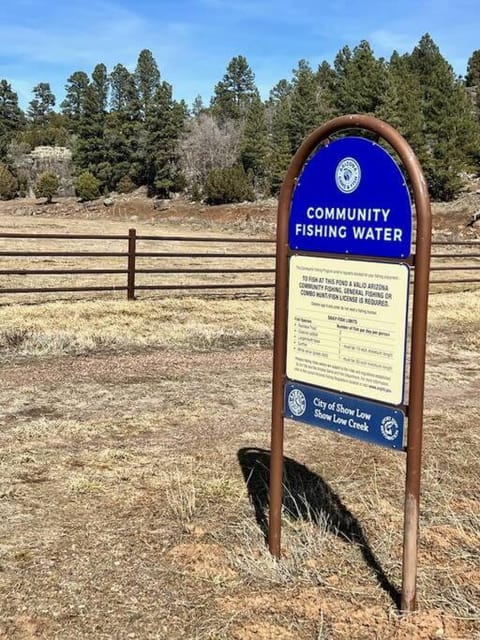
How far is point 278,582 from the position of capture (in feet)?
10.5

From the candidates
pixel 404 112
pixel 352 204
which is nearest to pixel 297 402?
pixel 352 204

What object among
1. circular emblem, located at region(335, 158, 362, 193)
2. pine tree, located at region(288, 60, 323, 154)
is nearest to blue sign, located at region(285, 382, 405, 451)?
circular emblem, located at region(335, 158, 362, 193)

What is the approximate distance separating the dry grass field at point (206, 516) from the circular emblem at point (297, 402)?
2.27 ft

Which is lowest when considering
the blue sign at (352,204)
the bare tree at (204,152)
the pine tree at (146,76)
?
the blue sign at (352,204)

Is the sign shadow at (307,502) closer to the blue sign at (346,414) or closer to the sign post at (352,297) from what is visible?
the sign post at (352,297)

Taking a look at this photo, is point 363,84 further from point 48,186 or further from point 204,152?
point 48,186

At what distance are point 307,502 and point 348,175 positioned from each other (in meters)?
1.92

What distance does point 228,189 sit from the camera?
46688 millimetres

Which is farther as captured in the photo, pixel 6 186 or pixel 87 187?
pixel 6 186

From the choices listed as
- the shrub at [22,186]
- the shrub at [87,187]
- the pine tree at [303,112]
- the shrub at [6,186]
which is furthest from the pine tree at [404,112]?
the shrub at [22,186]

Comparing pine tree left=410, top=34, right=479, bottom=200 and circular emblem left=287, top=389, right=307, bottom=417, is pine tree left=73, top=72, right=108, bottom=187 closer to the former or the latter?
pine tree left=410, top=34, right=479, bottom=200

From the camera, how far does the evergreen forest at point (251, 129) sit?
42.4 metres

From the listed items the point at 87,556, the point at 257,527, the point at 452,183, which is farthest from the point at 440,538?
the point at 452,183

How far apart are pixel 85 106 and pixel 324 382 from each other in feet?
219
